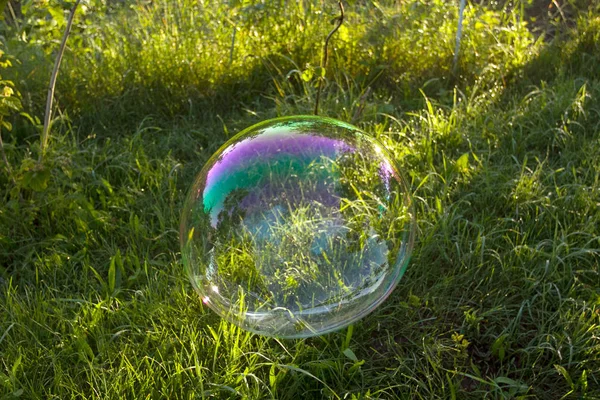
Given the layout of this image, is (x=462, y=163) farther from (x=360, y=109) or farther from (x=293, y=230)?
(x=293, y=230)

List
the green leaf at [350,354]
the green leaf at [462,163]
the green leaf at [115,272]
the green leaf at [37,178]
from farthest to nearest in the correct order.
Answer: the green leaf at [462,163]
the green leaf at [37,178]
the green leaf at [115,272]
the green leaf at [350,354]

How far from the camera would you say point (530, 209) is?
9.73 ft

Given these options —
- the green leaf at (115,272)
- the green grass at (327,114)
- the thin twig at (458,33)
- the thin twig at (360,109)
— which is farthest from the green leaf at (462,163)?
the green leaf at (115,272)

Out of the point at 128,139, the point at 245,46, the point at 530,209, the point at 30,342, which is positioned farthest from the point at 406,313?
the point at 245,46

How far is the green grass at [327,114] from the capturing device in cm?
224

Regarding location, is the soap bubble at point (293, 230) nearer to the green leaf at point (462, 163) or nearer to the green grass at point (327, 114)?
the green grass at point (327, 114)

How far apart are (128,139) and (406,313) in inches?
71.8

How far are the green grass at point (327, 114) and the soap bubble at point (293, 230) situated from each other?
0.60 ft

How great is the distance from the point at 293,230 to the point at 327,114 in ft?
5.25

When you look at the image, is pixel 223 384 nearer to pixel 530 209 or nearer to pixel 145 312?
pixel 145 312

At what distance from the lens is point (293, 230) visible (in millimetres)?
2066

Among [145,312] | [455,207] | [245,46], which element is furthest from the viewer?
[245,46]

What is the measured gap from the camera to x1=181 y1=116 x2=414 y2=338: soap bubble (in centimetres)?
206

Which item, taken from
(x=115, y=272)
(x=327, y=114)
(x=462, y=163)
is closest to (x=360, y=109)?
(x=327, y=114)
